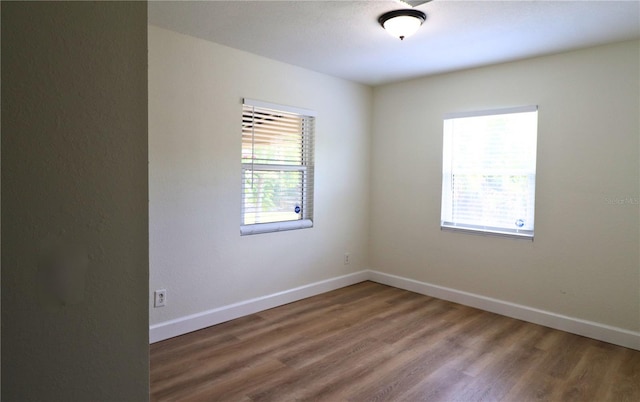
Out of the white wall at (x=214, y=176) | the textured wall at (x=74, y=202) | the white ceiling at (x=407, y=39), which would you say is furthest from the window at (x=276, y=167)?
the textured wall at (x=74, y=202)

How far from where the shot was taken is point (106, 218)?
2.68 ft

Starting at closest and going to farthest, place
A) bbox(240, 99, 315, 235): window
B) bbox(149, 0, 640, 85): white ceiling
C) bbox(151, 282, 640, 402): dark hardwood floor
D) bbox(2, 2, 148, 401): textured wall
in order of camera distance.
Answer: bbox(2, 2, 148, 401): textured wall → bbox(151, 282, 640, 402): dark hardwood floor → bbox(149, 0, 640, 85): white ceiling → bbox(240, 99, 315, 235): window

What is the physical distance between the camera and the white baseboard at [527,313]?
10.5 feet

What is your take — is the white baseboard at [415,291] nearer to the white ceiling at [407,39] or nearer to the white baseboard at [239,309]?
the white baseboard at [239,309]

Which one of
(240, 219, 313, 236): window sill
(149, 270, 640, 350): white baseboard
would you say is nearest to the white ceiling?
(240, 219, 313, 236): window sill

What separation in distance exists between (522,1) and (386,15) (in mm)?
846

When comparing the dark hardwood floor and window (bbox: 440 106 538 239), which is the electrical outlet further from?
window (bbox: 440 106 538 239)

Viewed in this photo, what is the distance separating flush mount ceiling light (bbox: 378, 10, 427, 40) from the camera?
2.62 meters

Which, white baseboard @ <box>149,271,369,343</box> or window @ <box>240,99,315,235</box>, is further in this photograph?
window @ <box>240,99,315,235</box>

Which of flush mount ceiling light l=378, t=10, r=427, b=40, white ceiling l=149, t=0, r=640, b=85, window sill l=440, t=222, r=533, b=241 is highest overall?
white ceiling l=149, t=0, r=640, b=85

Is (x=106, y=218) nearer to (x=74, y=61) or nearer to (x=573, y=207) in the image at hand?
(x=74, y=61)

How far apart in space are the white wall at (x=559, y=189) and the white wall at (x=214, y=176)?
1052mm

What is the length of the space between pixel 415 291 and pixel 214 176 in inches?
103

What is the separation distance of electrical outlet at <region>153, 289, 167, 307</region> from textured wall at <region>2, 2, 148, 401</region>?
7.87 feet
